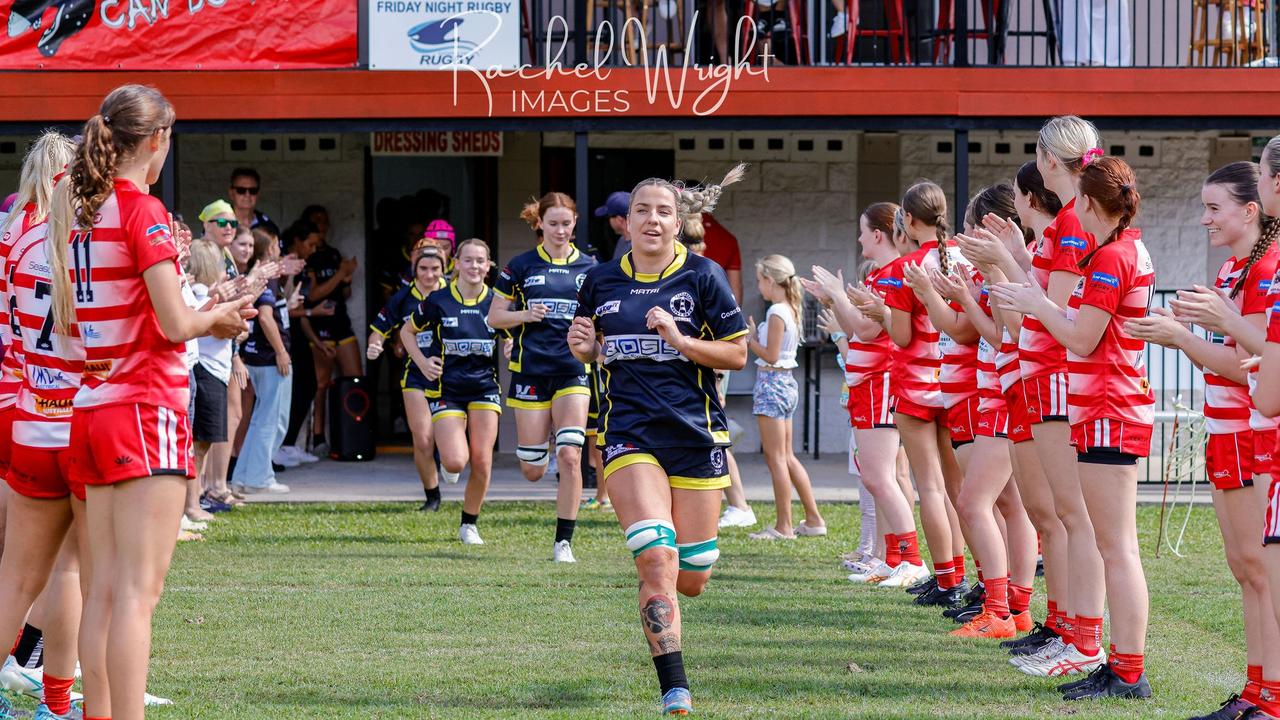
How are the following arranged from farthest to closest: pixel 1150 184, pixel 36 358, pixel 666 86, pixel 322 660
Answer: pixel 1150 184, pixel 666 86, pixel 322 660, pixel 36 358

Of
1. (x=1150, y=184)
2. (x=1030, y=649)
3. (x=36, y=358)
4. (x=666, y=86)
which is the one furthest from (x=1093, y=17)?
(x=36, y=358)

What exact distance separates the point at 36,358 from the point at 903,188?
11.6 meters

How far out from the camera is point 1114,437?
17.5ft

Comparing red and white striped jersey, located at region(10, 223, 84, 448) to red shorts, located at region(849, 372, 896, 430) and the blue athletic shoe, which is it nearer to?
the blue athletic shoe

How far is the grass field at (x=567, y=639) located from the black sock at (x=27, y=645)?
457mm

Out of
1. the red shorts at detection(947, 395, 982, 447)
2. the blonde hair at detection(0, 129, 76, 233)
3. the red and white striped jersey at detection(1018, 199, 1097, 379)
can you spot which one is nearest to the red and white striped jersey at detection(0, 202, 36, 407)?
the blonde hair at detection(0, 129, 76, 233)

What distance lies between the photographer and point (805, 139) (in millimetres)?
15148

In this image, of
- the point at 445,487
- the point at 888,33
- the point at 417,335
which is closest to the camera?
the point at 417,335

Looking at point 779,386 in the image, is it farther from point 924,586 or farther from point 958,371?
point 958,371

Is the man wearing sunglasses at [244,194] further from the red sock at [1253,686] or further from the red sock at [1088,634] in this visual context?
the red sock at [1253,686]

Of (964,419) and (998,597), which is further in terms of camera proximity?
(964,419)

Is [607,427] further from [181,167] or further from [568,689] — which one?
[181,167]

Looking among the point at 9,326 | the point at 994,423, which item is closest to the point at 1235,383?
the point at 994,423

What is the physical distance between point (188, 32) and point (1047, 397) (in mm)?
9324
